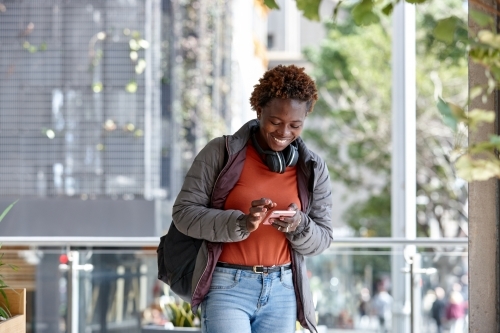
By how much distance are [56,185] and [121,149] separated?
68cm

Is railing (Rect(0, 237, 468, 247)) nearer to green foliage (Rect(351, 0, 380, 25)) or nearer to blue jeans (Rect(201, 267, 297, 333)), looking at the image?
blue jeans (Rect(201, 267, 297, 333))

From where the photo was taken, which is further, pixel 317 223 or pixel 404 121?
pixel 404 121

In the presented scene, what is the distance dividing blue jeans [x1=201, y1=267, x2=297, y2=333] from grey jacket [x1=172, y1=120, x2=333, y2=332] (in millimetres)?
42

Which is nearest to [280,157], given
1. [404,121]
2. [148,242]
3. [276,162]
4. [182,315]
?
[276,162]

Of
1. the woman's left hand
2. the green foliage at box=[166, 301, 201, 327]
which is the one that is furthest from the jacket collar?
the green foliage at box=[166, 301, 201, 327]

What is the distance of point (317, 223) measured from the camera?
2787 millimetres

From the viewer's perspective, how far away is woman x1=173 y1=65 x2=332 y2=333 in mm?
2568

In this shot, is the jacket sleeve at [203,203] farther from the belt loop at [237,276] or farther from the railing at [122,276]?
the railing at [122,276]

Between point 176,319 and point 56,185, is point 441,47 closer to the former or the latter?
point 56,185

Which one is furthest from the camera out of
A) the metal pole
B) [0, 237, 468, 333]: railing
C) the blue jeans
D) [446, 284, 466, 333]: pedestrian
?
[446, 284, 466, 333]: pedestrian

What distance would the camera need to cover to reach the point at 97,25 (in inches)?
302

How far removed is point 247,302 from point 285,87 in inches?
26.8

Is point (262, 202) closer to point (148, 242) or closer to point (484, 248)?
point (484, 248)

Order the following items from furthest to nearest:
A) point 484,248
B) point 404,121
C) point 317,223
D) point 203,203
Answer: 1. point 404,121
2. point 484,248
3. point 317,223
4. point 203,203
